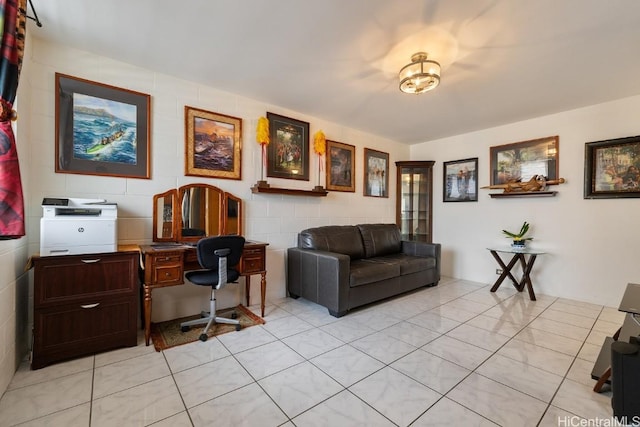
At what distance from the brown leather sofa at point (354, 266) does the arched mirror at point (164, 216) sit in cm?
144

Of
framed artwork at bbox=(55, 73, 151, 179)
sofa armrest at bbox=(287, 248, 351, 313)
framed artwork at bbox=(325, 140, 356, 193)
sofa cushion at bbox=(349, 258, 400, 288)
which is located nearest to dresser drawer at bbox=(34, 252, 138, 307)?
framed artwork at bbox=(55, 73, 151, 179)

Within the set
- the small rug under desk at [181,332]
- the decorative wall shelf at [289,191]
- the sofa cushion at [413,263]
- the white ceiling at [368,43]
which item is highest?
the white ceiling at [368,43]

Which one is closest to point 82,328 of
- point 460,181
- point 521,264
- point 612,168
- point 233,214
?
point 233,214

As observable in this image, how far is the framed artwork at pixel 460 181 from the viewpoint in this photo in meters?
4.62

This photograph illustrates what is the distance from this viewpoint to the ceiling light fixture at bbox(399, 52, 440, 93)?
2.31m

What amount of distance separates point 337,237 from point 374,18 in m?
2.55

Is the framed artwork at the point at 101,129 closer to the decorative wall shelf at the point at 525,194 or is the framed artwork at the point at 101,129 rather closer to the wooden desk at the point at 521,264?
the wooden desk at the point at 521,264

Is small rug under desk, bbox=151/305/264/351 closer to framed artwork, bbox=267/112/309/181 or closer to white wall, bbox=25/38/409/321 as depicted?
white wall, bbox=25/38/409/321

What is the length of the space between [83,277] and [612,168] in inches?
227

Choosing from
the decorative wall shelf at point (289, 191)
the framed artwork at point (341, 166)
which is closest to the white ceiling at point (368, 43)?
the framed artwork at point (341, 166)

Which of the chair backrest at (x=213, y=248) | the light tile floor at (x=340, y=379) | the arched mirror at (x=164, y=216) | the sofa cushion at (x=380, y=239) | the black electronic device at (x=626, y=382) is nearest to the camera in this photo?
the black electronic device at (x=626, y=382)

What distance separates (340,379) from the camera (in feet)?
6.09

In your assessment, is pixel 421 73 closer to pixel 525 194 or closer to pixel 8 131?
pixel 8 131

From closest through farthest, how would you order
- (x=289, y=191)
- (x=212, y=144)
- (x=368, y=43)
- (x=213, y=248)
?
1. (x=368, y=43)
2. (x=213, y=248)
3. (x=212, y=144)
4. (x=289, y=191)
